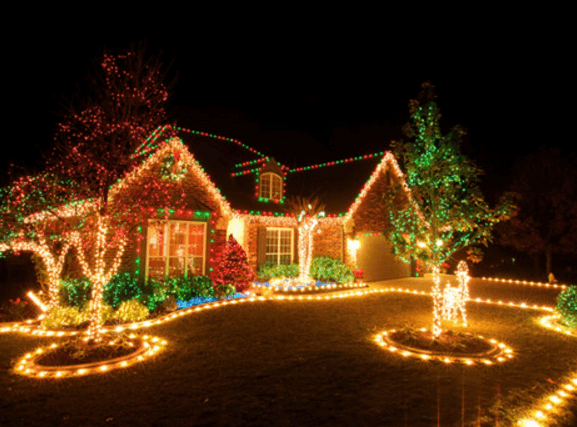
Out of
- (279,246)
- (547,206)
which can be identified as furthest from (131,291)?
(547,206)

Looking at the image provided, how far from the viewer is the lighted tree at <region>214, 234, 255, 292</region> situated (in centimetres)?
1334

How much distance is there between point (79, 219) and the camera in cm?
900

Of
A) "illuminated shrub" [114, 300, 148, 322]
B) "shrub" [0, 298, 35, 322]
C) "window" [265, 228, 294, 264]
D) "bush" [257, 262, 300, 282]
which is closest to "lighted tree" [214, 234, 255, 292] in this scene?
"bush" [257, 262, 300, 282]

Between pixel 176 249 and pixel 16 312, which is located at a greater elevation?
pixel 176 249

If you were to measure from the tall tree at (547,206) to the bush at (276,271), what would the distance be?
13538mm

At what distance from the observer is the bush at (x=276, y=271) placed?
52.0 ft

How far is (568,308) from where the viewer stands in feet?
30.3

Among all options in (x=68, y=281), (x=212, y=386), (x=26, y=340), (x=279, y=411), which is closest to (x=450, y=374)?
(x=279, y=411)

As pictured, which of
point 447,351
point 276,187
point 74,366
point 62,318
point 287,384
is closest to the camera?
point 287,384

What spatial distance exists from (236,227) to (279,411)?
12352mm

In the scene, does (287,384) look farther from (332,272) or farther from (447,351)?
(332,272)

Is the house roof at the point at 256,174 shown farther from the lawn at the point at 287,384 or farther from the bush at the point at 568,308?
the bush at the point at 568,308

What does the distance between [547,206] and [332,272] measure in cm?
1370

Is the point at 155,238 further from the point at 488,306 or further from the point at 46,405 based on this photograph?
the point at 488,306
